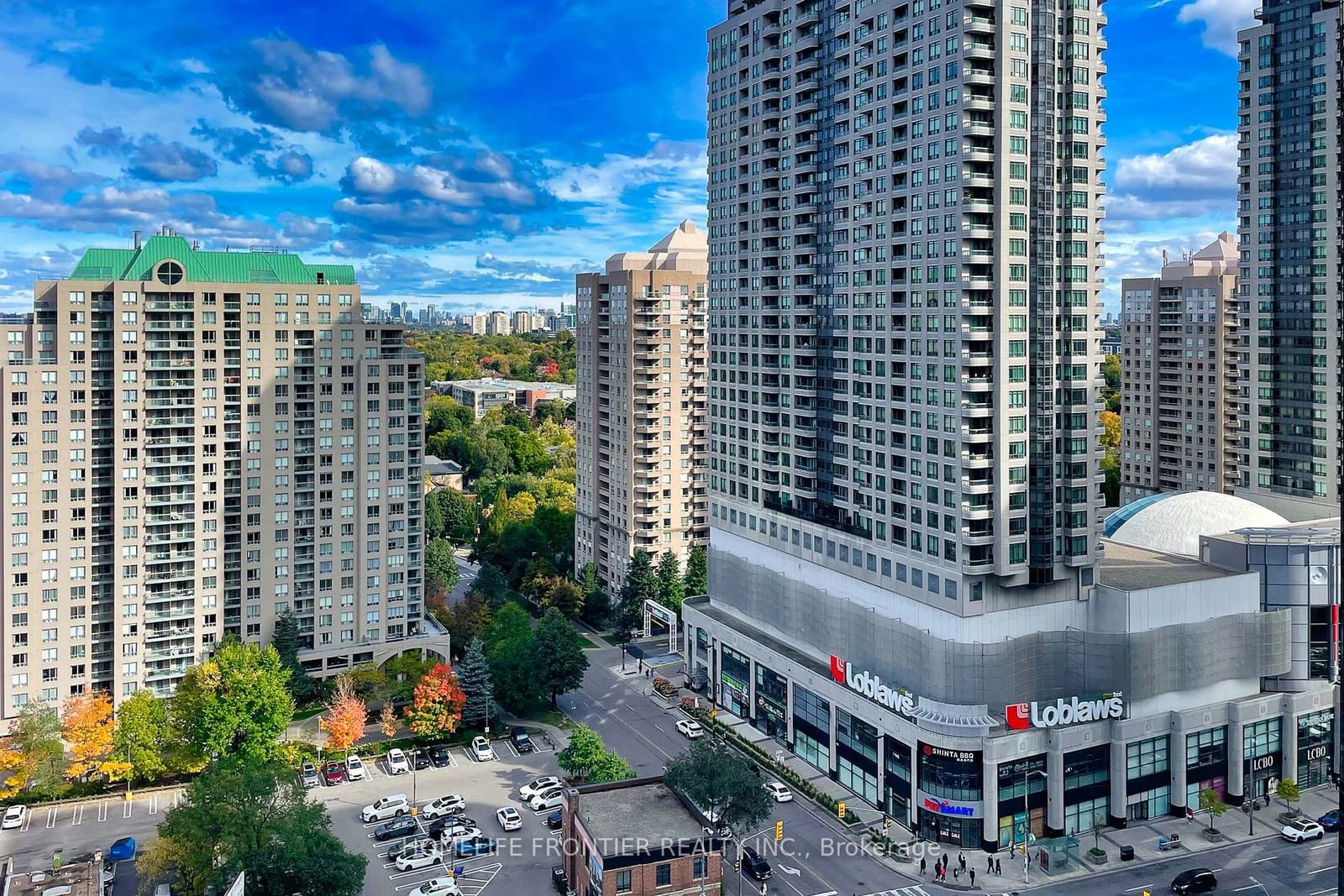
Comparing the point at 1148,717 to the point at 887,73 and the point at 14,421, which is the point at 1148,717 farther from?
the point at 14,421

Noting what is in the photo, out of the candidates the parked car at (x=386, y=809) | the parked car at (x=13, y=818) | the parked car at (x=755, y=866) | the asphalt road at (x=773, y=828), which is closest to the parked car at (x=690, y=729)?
the asphalt road at (x=773, y=828)

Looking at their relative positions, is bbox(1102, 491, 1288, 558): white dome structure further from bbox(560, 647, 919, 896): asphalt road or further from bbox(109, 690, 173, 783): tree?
bbox(109, 690, 173, 783): tree

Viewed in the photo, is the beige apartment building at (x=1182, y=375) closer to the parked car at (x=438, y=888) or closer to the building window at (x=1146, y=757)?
the building window at (x=1146, y=757)

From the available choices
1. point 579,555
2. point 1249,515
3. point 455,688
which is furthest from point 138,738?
point 1249,515

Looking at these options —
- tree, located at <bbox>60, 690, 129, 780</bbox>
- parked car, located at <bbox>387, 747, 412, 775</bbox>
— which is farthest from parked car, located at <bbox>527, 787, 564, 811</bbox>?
tree, located at <bbox>60, 690, 129, 780</bbox>

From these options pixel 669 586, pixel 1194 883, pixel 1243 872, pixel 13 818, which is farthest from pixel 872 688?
pixel 13 818

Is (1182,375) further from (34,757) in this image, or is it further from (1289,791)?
(34,757)
